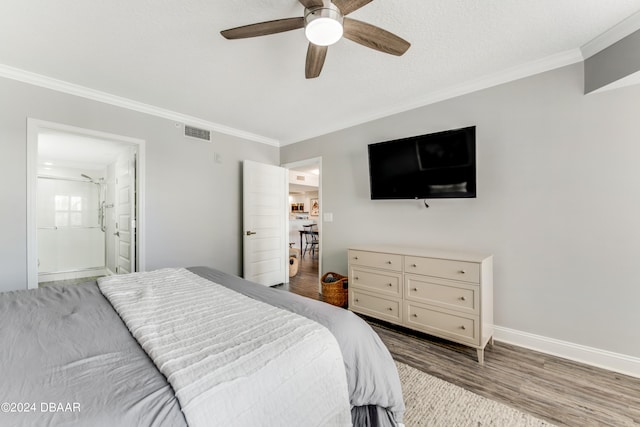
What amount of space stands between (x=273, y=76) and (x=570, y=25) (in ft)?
7.50

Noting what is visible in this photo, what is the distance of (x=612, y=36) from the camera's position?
6.19ft

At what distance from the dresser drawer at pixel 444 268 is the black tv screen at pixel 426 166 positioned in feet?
2.19

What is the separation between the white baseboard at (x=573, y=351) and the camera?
6.37ft

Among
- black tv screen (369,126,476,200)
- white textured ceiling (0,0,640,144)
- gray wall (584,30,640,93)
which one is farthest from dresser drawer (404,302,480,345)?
white textured ceiling (0,0,640,144)

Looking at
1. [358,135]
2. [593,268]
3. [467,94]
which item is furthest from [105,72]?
[593,268]

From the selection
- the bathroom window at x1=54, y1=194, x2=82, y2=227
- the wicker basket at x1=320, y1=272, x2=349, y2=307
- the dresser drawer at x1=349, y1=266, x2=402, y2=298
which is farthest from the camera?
the bathroom window at x1=54, y1=194, x2=82, y2=227

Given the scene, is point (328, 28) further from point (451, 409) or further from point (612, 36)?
point (451, 409)

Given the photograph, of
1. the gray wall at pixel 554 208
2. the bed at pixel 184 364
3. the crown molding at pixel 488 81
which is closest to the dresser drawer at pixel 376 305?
the gray wall at pixel 554 208

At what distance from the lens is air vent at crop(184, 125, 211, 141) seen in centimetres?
347

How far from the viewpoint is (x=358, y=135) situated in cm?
353

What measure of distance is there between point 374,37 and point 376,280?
2.15m

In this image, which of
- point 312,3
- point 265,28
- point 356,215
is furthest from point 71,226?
point 312,3

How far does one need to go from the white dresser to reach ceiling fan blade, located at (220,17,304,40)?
2066mm

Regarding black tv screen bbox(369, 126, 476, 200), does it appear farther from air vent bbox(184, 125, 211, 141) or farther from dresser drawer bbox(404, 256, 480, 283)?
air vent bbox(184, 125, 211, 141)
